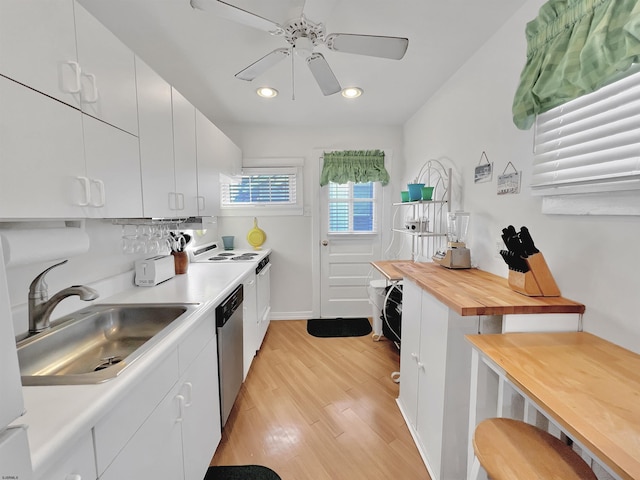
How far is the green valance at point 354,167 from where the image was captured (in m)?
3.26

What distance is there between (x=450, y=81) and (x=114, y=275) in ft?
9.09

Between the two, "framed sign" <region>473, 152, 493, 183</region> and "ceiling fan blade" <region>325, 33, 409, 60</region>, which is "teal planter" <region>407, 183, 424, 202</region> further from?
"ceiling fan blade" <region>325, 33, 409, 60</region>

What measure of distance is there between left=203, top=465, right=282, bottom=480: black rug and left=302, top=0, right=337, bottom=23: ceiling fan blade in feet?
7.54

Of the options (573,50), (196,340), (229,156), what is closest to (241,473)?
(196,340)

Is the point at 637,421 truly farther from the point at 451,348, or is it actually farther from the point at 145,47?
the point at 145,47

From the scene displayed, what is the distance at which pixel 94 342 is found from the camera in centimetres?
130

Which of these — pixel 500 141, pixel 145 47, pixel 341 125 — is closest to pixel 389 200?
pixel 341 125

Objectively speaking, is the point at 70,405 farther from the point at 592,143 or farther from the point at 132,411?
the point at 592,143

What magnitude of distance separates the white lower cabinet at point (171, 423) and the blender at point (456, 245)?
157cm

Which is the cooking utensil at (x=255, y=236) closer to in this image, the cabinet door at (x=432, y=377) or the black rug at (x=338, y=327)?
the black rug at (x=338, y=327)

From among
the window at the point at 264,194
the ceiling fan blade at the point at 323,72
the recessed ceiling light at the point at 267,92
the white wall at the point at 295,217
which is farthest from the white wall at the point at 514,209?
the window at the point at 264,194

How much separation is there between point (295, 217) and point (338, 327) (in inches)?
56.2

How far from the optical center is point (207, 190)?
2.30 meters

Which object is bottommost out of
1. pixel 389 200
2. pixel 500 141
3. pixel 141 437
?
pixel 141 437
